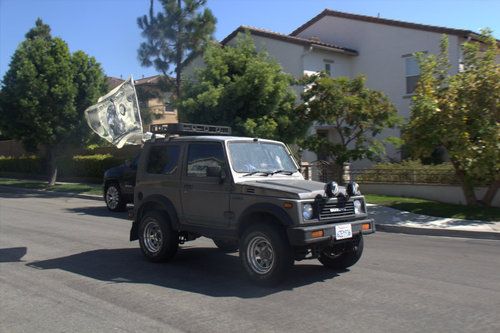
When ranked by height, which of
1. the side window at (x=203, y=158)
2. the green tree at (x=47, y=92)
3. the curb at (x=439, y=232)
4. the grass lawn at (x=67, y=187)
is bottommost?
the curb at (x=439, y=232)

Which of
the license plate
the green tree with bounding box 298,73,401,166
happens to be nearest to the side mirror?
the license plate

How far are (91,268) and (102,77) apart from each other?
61.2 feet

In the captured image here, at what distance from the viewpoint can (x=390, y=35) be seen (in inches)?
1041

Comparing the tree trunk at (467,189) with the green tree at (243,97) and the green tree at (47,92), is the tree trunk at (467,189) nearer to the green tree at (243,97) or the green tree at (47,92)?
the green tree at (243,97)

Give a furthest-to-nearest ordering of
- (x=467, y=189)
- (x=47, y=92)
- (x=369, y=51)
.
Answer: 1. (x=369, y=51)
2. (x=47, y=92)
3. (x=467, y=189)

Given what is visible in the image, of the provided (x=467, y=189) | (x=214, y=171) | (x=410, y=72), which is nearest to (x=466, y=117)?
(x=467, y=189)

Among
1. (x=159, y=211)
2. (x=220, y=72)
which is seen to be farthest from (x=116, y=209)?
(x=159, y=211)

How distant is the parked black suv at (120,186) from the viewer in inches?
615

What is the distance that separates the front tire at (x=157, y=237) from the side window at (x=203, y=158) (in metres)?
0.91

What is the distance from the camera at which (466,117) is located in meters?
14.0

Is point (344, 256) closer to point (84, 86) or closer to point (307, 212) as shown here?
point (307, 212)

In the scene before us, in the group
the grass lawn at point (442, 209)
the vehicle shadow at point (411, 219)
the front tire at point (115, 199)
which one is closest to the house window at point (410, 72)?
the grass lawn at point (442, 209)

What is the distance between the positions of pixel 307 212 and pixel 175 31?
18.7 metres

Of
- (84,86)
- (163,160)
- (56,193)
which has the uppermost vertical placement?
(84,86)
